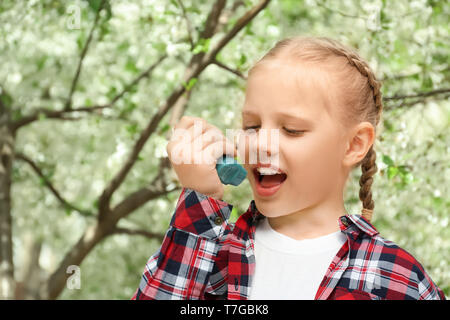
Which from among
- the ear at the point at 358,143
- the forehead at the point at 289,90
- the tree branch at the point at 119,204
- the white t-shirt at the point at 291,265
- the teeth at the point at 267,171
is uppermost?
the forehead at the point at 289,90

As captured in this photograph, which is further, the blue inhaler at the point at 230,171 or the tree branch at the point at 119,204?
the tree branch at the point at 119,204

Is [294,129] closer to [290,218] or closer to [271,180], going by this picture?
[271,180]

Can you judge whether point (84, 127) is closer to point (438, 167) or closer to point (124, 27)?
point (124, 27)

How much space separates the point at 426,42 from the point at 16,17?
10.5 ft

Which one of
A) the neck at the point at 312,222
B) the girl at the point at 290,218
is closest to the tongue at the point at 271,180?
the girl at the point at 290,218

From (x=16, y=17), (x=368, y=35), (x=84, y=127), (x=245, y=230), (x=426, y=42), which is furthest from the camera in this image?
(x=84, y=127)

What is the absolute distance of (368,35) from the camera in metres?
3.65

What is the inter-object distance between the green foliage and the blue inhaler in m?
0.96

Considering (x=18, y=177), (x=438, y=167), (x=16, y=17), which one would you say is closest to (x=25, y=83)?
(x=18, y=177)

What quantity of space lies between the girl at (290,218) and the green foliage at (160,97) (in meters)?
0.88

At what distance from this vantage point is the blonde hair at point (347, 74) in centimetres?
144

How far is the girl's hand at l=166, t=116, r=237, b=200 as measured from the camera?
1337 millimetres

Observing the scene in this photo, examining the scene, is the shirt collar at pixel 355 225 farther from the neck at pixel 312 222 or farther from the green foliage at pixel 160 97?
the green foliage at pixel 160 97
